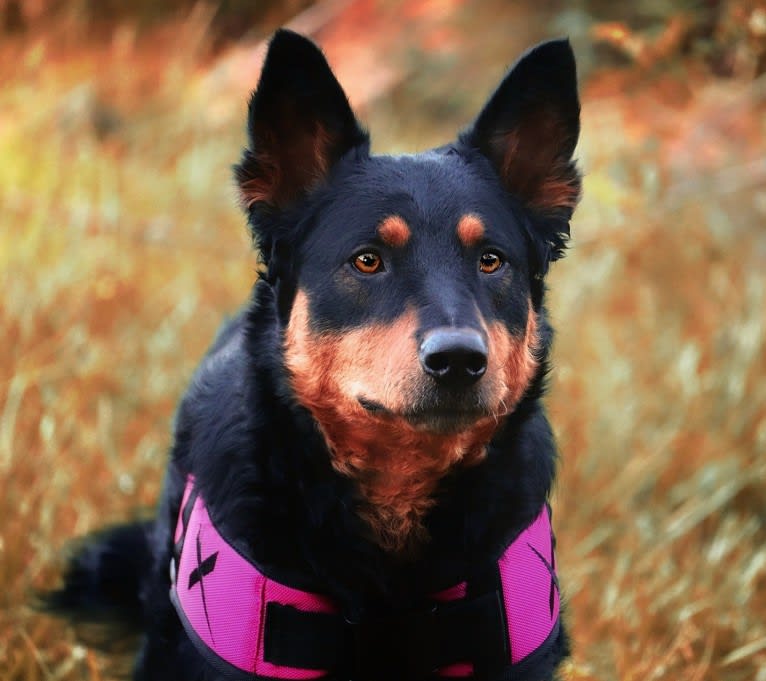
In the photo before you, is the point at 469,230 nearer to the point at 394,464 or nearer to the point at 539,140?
the point at 539,140

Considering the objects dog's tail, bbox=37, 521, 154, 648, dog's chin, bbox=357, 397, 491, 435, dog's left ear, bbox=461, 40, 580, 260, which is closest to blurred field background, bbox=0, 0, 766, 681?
dog's tail, bbox=37, 521, 154, 648

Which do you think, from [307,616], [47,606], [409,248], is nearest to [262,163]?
[409,248]

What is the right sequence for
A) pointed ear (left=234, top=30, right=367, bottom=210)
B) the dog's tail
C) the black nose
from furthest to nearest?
the dog's tail, pointed ear (left=234, top=30, right=367, bottom=210), the black nose

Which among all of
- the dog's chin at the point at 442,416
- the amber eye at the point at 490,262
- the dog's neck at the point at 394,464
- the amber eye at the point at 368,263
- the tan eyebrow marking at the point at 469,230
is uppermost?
the tan eyebrow marking at the point at 469,230

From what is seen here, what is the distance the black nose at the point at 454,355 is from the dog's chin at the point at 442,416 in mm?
77

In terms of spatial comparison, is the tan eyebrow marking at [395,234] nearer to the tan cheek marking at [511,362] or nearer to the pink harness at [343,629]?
the tan cheek marking at [511,362]

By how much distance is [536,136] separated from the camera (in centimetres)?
294

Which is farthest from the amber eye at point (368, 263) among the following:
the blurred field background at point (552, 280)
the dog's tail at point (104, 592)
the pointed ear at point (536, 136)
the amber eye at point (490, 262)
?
the blurred field background at point (552, 280)

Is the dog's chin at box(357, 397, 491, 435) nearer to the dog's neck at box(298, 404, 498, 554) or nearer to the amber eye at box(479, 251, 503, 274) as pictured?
the dog's neck at box(298, 404, 498, 554)

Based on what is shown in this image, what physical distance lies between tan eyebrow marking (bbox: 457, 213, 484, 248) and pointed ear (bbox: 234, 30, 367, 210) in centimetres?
41

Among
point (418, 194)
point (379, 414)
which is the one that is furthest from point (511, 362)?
point (418, 194)

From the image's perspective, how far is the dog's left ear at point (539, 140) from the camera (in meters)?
2.85

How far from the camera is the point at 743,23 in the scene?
4.64 m

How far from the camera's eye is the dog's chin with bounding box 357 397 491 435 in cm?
249
